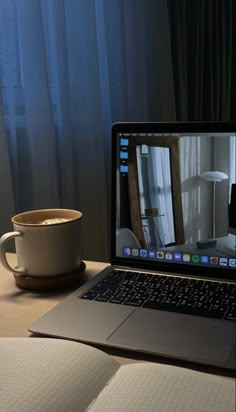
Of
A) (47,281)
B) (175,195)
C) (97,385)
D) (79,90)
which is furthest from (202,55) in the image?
(97,385)

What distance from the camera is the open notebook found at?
18.4 inches

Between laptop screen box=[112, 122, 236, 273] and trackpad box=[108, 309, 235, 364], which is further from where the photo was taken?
laptop screen box=[112, 122, 236, 273]

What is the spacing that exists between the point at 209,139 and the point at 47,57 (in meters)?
0.79

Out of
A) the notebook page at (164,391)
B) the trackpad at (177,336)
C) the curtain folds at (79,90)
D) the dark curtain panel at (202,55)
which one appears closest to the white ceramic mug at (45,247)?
the trackpad at (177,336)

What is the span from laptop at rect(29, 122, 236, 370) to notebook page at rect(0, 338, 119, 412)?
0.15 ft

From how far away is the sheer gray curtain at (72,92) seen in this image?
4.31ft

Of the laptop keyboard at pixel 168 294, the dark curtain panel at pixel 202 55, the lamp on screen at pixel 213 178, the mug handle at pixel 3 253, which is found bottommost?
the laptop keyboard at pixel 168 294

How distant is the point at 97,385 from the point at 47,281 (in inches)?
11.5

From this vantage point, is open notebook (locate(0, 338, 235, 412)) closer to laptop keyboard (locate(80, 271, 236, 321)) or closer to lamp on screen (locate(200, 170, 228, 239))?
laptop keyboard (locate(80, 271, 236, 321))

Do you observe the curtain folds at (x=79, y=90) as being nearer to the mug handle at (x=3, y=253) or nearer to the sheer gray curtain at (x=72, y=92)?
the sheer gray curtain at (x=72, y=92)

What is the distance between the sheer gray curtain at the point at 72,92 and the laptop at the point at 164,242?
1.85ft

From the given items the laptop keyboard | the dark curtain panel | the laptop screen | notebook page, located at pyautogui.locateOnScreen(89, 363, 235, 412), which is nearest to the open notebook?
notebook page, located at pyautogui.locateOnScreen(89, 363, 235, 412)

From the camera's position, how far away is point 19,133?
4.50 ft

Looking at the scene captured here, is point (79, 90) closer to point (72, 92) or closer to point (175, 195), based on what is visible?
point (72, 92)
